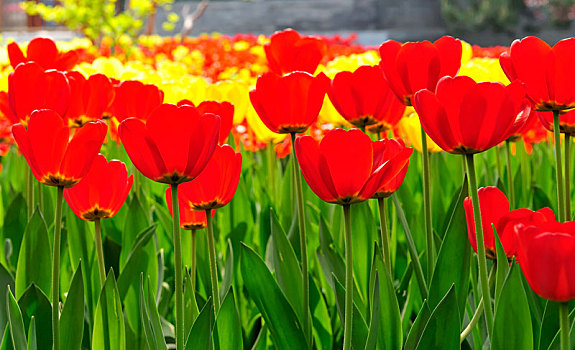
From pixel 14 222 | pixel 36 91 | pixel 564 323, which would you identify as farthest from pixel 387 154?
pixel 14 222

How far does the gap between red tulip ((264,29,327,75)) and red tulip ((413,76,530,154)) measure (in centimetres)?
70

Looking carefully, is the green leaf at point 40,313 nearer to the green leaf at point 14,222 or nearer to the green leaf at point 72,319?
the green leaf at point 72,319

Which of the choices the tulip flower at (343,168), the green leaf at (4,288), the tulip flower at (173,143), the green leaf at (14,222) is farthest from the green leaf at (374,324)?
the green leaf at (14,222)

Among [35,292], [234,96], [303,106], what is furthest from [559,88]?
[234,96]

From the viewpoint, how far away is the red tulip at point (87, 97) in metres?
1.50

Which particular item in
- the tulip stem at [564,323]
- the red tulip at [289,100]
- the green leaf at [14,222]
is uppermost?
the red tulip at [289,100]

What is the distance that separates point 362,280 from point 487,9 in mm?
13947

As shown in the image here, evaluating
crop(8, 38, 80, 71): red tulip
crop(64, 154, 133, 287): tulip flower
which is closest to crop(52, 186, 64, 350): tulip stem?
crop(64, 154, 133, 287): tulip flower

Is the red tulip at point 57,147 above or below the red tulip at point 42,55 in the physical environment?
below

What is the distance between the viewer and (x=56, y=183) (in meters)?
1.00

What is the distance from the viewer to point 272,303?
115 centimetres

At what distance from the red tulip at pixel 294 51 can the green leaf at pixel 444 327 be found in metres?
0.76

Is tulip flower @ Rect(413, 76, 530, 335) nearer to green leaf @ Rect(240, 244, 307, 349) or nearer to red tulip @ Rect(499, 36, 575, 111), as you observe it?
red tulip @ Rect(499, 36, 575, 111)

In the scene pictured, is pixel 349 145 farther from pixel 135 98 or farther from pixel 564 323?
pixel 135 98
